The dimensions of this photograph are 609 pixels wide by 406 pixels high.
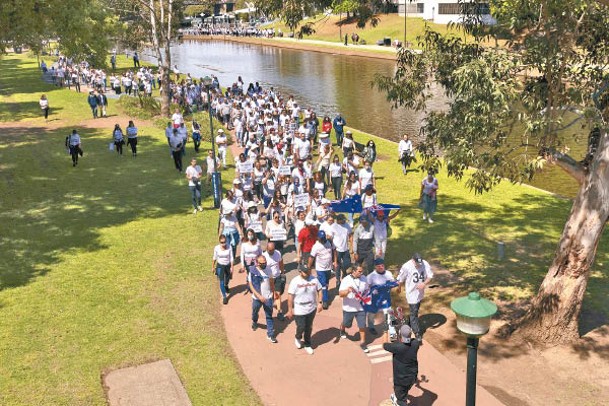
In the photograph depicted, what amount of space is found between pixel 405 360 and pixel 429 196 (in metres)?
8.64

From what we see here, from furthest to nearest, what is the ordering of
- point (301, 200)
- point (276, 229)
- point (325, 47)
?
point (325, 47)
point (301, 200)
point (276, 229)

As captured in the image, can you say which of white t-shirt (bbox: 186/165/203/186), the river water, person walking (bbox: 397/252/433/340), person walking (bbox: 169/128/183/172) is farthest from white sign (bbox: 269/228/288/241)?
the river water

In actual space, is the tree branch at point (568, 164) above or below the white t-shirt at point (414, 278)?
above

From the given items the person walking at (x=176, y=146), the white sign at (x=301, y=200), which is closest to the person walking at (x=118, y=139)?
the person walking at (x=176, y=146)

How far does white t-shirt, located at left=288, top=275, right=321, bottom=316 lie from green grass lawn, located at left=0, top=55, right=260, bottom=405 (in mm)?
1537

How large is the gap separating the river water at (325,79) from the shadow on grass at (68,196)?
44.3 feet

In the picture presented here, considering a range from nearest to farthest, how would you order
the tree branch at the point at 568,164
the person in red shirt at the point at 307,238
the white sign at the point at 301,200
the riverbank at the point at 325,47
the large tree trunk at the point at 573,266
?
the large tree trunk at the point at 573,266
the tree branch at the point at 568,164
the person in red shirt at the point at 307,238
the white sign at the point at 301,200
the riverbank at the point at 325,47

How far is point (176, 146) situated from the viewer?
21844 mm

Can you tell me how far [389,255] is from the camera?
49.0 feet

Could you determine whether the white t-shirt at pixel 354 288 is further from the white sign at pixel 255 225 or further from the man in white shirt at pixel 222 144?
the man in white shirt at pixel 222 144

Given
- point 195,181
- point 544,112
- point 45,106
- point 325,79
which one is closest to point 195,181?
point 195,181

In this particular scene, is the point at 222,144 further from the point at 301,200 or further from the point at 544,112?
the point at 544,112

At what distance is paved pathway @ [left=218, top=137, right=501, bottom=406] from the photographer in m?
9.28

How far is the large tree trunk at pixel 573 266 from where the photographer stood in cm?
1034
